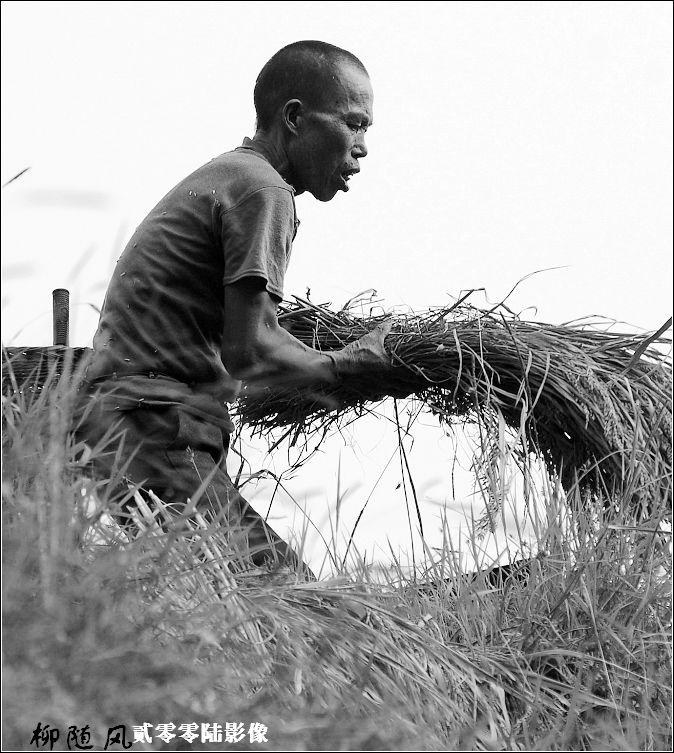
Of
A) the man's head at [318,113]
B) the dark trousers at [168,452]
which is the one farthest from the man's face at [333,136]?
the dark trousers at [168,452]

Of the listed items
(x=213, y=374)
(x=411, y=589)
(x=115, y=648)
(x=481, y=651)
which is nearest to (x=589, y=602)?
(x=481, y=651)

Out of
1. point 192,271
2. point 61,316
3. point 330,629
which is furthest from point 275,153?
point 330,629

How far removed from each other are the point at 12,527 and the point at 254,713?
A: 483 mm

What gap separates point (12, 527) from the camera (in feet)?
6.39

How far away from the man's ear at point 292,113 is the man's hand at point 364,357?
537 millimetres

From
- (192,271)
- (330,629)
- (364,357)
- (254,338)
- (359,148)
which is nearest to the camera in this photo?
(330,629)

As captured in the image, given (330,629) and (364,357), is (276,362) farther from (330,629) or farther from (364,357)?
(330,629)

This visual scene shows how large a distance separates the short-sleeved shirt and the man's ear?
0.62 ft

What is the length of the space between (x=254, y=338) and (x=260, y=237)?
222 mm

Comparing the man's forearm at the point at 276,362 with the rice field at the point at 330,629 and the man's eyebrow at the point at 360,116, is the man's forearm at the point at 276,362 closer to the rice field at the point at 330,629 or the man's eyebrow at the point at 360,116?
the rice field at the point at 330,629

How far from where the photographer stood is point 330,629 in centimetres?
235

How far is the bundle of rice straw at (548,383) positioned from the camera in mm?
3012

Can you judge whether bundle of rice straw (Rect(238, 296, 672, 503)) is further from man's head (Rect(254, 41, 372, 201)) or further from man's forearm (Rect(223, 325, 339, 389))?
man's head (Rect(254, 41, 372, 201))

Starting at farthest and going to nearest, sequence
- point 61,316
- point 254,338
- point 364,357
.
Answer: point 61,316 → point 364,357 → point 254,338
